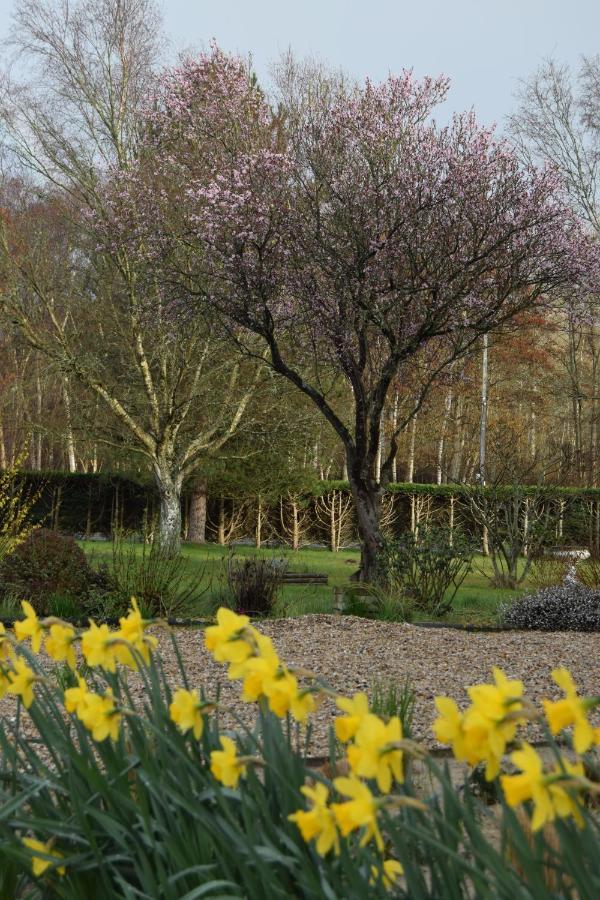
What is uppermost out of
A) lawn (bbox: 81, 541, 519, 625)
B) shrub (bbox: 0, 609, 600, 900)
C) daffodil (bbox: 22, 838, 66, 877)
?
shrub (bbox: 0, 609, 600, 900)

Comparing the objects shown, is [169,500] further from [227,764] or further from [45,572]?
[227,764]

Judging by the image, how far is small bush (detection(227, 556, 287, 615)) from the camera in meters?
8.66

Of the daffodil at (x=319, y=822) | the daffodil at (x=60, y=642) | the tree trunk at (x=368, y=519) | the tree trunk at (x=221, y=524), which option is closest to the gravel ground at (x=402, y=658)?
the daffodil at (x=60, y=642)

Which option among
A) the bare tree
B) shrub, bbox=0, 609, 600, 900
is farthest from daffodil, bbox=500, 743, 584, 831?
the bare tree

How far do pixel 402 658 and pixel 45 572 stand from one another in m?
3.86

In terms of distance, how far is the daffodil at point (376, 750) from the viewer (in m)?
1.21

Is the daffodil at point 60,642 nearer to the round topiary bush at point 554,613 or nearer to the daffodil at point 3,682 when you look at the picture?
the daffodil at point 3,682

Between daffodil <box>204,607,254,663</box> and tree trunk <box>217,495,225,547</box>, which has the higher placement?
daffodil <box>204,607,254,663</box>

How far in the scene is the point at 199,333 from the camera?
15633 millimetres

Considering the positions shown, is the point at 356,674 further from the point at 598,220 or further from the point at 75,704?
the point at 598,220

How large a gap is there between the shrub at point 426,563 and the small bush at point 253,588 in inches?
59.3

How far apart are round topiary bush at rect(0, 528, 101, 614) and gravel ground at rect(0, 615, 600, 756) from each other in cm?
167

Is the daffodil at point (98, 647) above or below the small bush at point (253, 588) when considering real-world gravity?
above

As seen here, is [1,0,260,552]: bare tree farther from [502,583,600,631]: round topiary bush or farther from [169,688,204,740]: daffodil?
[169,688,204,740]: daffodil
